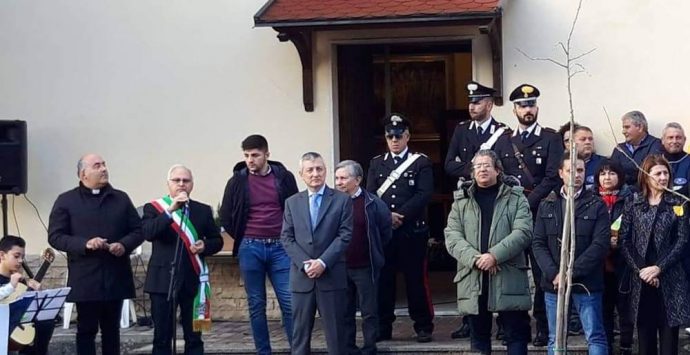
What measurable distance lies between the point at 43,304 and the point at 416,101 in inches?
220

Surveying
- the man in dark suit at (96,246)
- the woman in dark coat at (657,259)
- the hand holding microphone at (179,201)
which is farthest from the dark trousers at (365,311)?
the woman in dark coat at (657,259)

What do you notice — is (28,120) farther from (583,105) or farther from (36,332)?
(583,105)

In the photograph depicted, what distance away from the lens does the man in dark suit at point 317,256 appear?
370 inches

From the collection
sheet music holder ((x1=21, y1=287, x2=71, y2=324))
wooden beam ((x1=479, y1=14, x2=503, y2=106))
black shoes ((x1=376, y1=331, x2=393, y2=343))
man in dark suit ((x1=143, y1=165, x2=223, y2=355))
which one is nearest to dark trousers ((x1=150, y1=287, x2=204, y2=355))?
man in dark suit ((x1=143, y1=165, x2=223, y2=355))

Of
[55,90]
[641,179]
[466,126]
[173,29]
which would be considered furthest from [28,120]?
[641,179]

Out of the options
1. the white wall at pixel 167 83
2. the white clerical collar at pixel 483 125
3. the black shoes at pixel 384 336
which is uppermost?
the white wall at pixel 167 83

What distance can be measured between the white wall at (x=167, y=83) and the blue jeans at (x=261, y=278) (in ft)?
6.58

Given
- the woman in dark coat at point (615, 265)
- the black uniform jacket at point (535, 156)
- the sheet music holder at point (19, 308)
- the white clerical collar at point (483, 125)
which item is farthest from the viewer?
the white clerical collar at point (483, 125)

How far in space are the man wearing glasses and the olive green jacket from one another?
41.2 inches

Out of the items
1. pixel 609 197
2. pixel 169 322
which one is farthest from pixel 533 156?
pixel 169 322

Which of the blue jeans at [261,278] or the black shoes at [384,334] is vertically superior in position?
the blue jeans at [261,278]

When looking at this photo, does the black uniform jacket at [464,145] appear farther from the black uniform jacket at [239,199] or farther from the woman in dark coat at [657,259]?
the woman in dark coat at [657,259]

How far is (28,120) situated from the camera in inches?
484

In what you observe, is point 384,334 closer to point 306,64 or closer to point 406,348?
point 406,348
